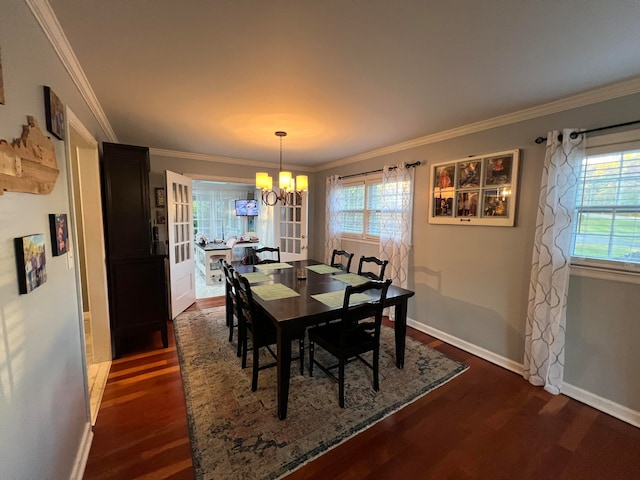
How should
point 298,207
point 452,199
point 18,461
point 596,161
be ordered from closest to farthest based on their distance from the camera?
1. point 18,461
2. point 596,161
3. point 452,199
4. point 298,207

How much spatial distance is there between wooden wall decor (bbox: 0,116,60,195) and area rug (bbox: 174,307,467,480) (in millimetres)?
1635

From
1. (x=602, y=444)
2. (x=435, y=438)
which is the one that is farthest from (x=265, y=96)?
(x=602, y=444)

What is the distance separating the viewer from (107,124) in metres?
2.71

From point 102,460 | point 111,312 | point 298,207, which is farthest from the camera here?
point 298,207

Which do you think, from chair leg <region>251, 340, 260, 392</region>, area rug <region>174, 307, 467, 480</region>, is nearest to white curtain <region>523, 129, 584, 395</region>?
area rug <region>174, 307, 467, 480</region>

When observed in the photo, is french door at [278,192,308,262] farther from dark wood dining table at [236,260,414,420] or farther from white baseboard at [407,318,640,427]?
white baseboard at [407,318,640,427]

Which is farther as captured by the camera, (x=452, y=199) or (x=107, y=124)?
(x=452, y=199)

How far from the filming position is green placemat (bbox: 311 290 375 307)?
6.86ft

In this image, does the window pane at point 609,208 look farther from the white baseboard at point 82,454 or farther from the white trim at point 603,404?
the white baseboard at point 82,454

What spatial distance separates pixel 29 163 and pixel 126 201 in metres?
1.80

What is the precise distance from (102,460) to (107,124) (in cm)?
285

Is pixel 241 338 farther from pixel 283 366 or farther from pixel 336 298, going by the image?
pixel 336 298

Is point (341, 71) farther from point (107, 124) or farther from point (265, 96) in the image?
point (107, 124)

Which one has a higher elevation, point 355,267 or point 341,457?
point 355,267
